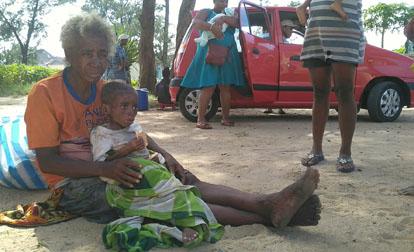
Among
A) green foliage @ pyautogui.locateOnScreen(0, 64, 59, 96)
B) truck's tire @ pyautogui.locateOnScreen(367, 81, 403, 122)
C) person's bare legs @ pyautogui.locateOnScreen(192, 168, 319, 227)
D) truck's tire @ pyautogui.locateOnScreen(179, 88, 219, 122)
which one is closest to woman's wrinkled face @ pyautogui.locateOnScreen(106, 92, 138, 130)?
person's bare legs @ pyautogui.locateOnScreen(192, 168, 319, 227)

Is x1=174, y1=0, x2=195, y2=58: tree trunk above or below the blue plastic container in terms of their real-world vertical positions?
above

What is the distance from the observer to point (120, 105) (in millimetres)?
2404

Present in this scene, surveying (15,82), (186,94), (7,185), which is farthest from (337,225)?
(15,82)

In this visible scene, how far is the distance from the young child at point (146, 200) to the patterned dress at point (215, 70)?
13.0ft

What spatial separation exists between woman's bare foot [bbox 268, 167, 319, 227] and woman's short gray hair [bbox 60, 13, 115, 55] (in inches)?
45.4

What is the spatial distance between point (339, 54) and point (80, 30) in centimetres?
199

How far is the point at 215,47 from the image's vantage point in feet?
20.6

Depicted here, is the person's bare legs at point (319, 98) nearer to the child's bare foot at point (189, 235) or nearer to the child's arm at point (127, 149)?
the child's arm at point (127, 149)

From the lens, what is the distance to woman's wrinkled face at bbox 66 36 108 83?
242 centimetres

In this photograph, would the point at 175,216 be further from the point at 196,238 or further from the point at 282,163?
the point at 282,163

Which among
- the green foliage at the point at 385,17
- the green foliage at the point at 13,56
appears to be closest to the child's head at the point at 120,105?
the green foliage at the point at 385,17

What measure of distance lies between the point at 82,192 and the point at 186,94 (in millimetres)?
4707

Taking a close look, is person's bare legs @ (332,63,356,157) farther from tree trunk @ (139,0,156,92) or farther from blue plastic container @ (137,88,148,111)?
tree trunk @ (139,0,156,92)

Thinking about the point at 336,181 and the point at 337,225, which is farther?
the point at 336,181
